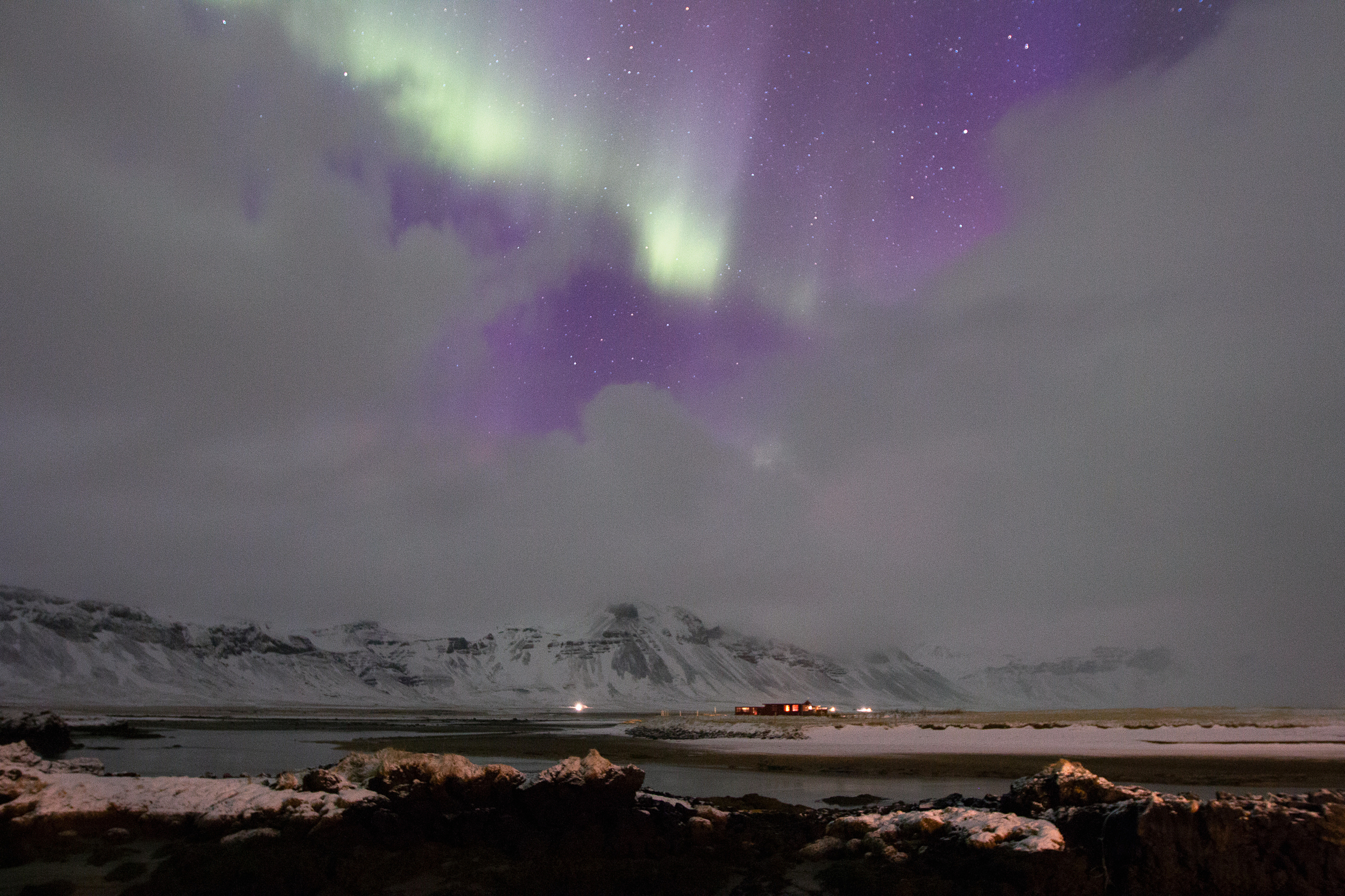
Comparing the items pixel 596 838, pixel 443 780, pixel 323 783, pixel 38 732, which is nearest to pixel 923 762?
pixel 596 838

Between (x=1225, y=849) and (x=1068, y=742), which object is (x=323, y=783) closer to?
(x=1225, y=849)

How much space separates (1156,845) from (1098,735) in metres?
43.5

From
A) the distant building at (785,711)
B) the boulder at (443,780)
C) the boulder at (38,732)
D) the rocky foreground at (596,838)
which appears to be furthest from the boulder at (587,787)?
the distant building at (785,711)

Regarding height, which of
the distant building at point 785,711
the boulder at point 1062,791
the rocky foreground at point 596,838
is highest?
the boulder at point 1062,791

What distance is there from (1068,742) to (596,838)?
129 feet

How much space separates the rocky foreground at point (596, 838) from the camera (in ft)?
46.3

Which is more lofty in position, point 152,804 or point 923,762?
point 152,804

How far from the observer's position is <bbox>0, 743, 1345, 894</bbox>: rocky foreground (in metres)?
14.1

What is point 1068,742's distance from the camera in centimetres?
4612

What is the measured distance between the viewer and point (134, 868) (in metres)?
15.7

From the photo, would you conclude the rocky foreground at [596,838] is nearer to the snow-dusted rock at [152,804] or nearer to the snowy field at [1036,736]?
the snow-dusted rock at [152,804]

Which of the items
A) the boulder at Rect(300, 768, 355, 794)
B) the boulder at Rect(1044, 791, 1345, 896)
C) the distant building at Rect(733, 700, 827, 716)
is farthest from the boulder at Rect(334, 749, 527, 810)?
the distant building at Rect(733, 700, 827, 716)

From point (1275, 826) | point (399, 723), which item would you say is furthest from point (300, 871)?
point (399, 723)

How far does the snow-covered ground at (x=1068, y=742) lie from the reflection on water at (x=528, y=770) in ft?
39.2
